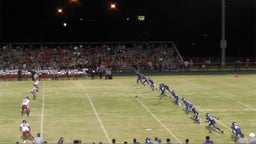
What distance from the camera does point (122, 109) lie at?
90.1 ft

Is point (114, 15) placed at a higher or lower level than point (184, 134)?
higher

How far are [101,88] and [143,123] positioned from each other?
12915 millimetres

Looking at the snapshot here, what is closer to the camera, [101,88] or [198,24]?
[101,88]

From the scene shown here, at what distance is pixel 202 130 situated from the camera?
22016 mm

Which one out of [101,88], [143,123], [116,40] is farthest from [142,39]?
[143,123]

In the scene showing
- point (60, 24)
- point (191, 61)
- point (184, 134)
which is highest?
point (60, 24)

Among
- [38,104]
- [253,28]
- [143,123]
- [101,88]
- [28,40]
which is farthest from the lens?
[253,28]

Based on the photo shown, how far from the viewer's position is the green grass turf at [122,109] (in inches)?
842

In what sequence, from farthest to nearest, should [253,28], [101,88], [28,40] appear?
1. [253,28]
2. [28,40]
3. [101,88]

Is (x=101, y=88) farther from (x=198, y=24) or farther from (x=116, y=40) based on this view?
(x=198, y=24)

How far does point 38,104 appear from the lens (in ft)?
95.8

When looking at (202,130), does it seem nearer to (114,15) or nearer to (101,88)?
(101,88)

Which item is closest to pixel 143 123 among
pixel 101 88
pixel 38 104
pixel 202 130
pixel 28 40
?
pixel 202 130

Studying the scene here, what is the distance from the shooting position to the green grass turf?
70.2 ft
